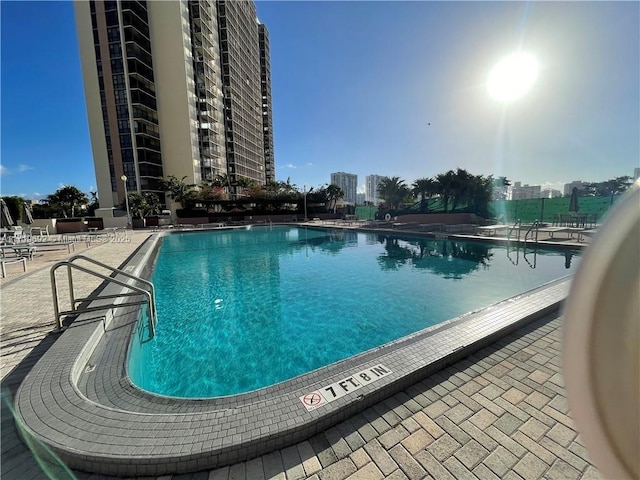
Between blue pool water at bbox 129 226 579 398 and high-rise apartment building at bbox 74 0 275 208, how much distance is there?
103 feet

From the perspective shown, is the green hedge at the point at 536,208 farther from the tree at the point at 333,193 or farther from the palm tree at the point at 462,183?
the tree at the point at 333,193

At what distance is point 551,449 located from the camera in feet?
5.67

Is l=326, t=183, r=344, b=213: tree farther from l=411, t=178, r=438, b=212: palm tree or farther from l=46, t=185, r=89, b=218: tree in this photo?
l=46, t=185, r=89, b=218: tree

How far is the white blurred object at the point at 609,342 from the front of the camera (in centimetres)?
69

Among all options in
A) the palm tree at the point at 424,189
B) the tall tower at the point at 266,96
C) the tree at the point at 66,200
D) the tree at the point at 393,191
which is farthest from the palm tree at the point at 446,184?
the tall tower at the point at 266,96

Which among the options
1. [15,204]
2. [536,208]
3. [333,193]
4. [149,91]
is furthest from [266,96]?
[536,208]

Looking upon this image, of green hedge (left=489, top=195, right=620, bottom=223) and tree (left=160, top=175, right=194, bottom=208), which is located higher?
tree (left=160, top=175, right=194, bottom=208)

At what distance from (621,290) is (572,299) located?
0.32 ft

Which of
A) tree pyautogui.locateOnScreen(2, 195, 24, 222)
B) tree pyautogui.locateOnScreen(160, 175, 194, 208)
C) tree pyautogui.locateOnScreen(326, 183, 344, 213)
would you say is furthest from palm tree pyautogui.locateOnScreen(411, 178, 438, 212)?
tree pyautogui.locateOnScreen(2, 195, 24, 222)

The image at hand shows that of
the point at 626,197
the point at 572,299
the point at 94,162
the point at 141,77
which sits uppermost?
the point at 141,77

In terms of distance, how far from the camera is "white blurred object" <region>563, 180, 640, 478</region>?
693 mm

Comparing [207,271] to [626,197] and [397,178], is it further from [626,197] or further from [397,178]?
[397,178]

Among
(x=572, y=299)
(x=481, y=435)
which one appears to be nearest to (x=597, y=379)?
(x=572, y=299)

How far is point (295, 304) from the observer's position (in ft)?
18.9
